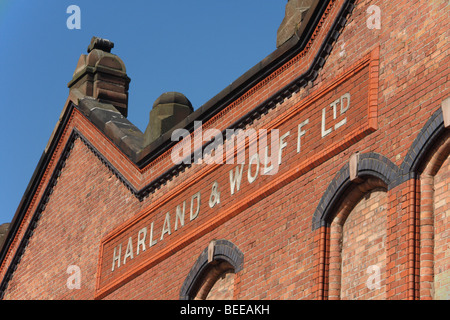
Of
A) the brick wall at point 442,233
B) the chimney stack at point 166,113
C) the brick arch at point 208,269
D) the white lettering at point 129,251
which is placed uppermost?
the chimney stack at point 166,113

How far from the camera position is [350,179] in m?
15.6

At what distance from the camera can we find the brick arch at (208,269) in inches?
706

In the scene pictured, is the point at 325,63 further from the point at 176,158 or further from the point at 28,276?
the point at 28,276

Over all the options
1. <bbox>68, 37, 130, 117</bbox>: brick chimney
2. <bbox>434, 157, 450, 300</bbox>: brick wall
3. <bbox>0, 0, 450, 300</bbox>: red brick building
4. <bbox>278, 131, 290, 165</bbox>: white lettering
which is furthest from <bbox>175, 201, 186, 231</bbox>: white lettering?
<bbox>434, 157, 450, 300</bbox>: brick wall

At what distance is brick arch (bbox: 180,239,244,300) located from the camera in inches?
706

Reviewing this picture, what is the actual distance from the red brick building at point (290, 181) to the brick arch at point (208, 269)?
2 cm

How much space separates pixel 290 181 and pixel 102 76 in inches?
341

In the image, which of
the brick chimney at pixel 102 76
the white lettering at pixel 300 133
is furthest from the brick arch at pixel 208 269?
the brick chimney at pixel 102 76

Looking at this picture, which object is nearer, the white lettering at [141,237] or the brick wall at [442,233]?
the brick wall at [442,233]

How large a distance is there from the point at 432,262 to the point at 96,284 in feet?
28.2

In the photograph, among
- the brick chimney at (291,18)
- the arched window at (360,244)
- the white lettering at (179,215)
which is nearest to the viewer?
the arched window at (360,244)

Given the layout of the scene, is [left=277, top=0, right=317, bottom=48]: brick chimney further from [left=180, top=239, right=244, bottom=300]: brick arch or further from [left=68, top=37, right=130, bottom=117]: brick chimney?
[left=68, top=37, right=130, bottom=117]: brick chimney

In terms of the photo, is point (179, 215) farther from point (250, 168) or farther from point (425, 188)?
point (425, 188)

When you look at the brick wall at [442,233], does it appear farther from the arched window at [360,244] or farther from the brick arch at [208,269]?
the brick arch at [208,269]
